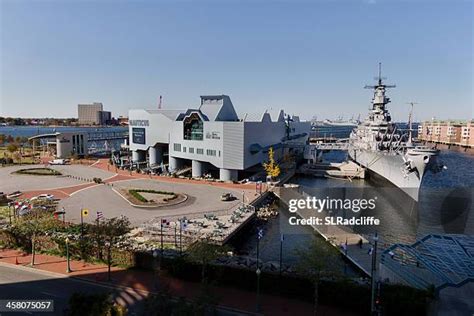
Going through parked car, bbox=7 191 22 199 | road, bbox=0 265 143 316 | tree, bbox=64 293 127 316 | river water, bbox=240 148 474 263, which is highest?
tree, bbox=64 293 127 316

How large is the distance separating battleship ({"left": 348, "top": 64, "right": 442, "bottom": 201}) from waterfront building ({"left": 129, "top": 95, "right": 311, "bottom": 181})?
12932 mm

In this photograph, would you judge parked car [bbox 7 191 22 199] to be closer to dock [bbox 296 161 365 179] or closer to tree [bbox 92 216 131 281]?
tree [bbox 92 216 131 281]

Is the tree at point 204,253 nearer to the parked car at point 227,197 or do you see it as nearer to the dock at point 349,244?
the dock at point 349,244

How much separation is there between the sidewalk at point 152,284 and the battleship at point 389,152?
1118 inches

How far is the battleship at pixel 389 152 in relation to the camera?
39.1 metres

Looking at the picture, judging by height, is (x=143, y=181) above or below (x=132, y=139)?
below

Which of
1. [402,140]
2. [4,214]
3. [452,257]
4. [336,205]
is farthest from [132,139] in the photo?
[452,257]

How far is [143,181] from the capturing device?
4831 centimetres

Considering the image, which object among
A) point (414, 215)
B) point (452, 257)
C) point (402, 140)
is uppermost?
point (402, 140)

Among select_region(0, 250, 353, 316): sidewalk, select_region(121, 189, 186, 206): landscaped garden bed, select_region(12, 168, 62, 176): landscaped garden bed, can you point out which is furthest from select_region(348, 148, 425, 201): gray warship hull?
select_region(12, 168, 62, 176): landscaped garden bed

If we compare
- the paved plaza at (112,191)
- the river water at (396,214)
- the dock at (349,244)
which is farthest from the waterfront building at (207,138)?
the dock at (349,244)

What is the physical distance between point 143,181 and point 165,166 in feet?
40.0

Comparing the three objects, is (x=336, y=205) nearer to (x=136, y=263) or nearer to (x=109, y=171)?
(x=136, y=263)

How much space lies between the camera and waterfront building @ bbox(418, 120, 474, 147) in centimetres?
11600
